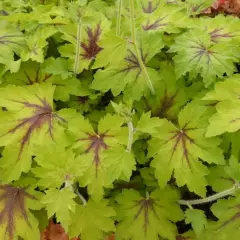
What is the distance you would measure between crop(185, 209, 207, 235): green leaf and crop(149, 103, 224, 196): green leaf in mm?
134

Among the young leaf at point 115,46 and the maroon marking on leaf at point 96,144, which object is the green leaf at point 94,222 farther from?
the young leaf at point 115,46

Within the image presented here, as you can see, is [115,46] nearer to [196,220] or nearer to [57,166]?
[57,166]

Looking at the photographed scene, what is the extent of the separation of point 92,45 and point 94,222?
0.83 m

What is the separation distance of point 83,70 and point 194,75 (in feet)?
1.86

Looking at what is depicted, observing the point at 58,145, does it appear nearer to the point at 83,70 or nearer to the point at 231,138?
the point at 83,70

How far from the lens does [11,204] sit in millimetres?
1657

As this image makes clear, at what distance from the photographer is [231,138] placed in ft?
5.65

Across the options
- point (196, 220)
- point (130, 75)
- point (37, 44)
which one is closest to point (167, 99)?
point (130, 75)

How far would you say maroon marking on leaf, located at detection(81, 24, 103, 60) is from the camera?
1.92 m

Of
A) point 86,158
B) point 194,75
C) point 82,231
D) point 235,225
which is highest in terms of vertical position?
point 194,75

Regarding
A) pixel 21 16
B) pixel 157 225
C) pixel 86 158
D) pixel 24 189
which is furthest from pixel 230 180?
pixel 21 16

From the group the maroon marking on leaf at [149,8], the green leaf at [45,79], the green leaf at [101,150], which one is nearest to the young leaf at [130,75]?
the green leaf at [45,79]

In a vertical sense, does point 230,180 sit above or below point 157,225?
above

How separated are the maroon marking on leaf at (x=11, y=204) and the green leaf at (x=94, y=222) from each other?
0.65ft
